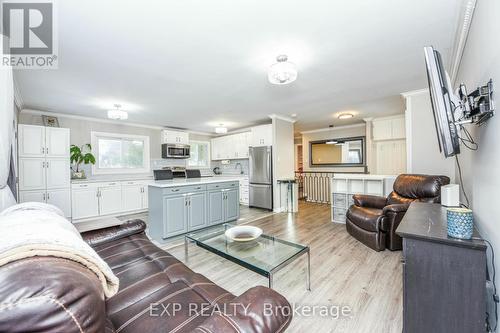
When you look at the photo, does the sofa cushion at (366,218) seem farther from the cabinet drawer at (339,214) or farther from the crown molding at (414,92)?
Result: the crown molding at (414,92)

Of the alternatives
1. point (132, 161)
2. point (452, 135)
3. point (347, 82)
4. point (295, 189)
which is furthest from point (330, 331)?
point (132, 161)

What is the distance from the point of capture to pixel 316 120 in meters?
5.75

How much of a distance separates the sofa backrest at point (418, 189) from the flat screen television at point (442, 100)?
5.95ft

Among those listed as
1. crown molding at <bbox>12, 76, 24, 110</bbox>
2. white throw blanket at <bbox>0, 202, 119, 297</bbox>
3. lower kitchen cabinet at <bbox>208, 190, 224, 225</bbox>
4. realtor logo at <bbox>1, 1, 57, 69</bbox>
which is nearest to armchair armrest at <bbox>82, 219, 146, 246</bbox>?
white throw blanket at <bbox>0, 202, 119, 297</bbox>

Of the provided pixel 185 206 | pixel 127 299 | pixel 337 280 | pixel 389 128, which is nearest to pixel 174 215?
pixel 185 206

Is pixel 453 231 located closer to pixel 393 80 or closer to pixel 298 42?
pixel 298 42

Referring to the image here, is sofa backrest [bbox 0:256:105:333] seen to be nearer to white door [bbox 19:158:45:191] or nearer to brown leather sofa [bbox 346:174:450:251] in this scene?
brown leather sofa [bbox 346:174:450:251]

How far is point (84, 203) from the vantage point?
4.52m

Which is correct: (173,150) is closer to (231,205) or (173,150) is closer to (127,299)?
(231,205)

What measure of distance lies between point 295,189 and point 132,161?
14.7ft

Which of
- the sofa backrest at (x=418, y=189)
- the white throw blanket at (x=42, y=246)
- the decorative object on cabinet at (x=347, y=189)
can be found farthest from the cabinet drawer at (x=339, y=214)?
the white throw blanket at (x=42, y=246)

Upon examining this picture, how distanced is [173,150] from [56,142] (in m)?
2.55

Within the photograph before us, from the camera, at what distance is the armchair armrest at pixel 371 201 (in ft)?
11.0

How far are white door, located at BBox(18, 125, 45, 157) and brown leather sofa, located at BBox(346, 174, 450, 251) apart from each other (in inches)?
227
